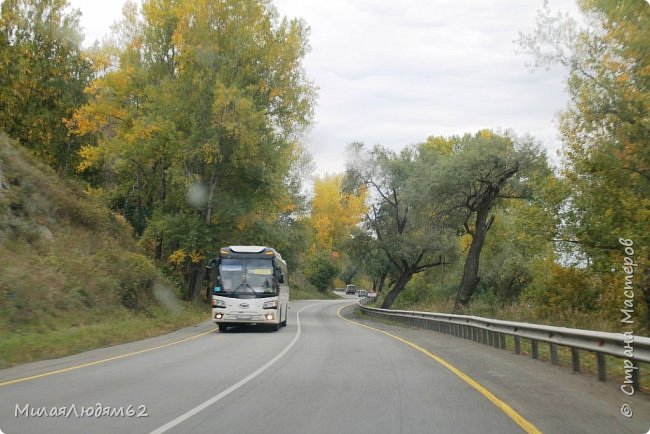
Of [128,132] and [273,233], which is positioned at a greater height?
[128,132]

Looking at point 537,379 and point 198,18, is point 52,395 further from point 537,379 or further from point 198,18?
point 198,18

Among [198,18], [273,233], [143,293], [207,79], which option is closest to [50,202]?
[143,293]

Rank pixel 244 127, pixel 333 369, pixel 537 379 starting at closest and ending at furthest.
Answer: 1. pixel 537 379
2. pixel 333 369
3. pixel 244 127

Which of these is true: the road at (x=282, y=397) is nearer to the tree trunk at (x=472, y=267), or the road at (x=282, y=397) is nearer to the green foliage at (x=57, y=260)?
the green foliage at (x=57, y=260)

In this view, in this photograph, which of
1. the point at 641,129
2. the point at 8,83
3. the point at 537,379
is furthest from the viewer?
the point at 8,83

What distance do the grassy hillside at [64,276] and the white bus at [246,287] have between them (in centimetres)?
276

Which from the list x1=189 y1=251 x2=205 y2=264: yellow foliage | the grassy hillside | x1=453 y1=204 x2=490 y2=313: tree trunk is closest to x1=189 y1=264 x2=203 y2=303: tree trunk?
x1=189 y1=251 x2=205 y2=264: yellow foliage

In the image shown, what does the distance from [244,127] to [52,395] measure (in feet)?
77.1

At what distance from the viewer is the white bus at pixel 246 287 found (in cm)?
2297

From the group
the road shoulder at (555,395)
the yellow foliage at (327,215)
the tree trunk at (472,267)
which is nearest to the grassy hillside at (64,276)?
the road shoulder at (555,395)

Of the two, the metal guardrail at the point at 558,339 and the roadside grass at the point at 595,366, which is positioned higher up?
the metal guardrail at the point at 558,339

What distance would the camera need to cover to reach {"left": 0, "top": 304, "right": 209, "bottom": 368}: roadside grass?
13.4 m

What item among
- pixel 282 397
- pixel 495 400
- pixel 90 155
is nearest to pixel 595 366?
pixel 495 400

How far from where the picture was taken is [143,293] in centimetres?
2731
